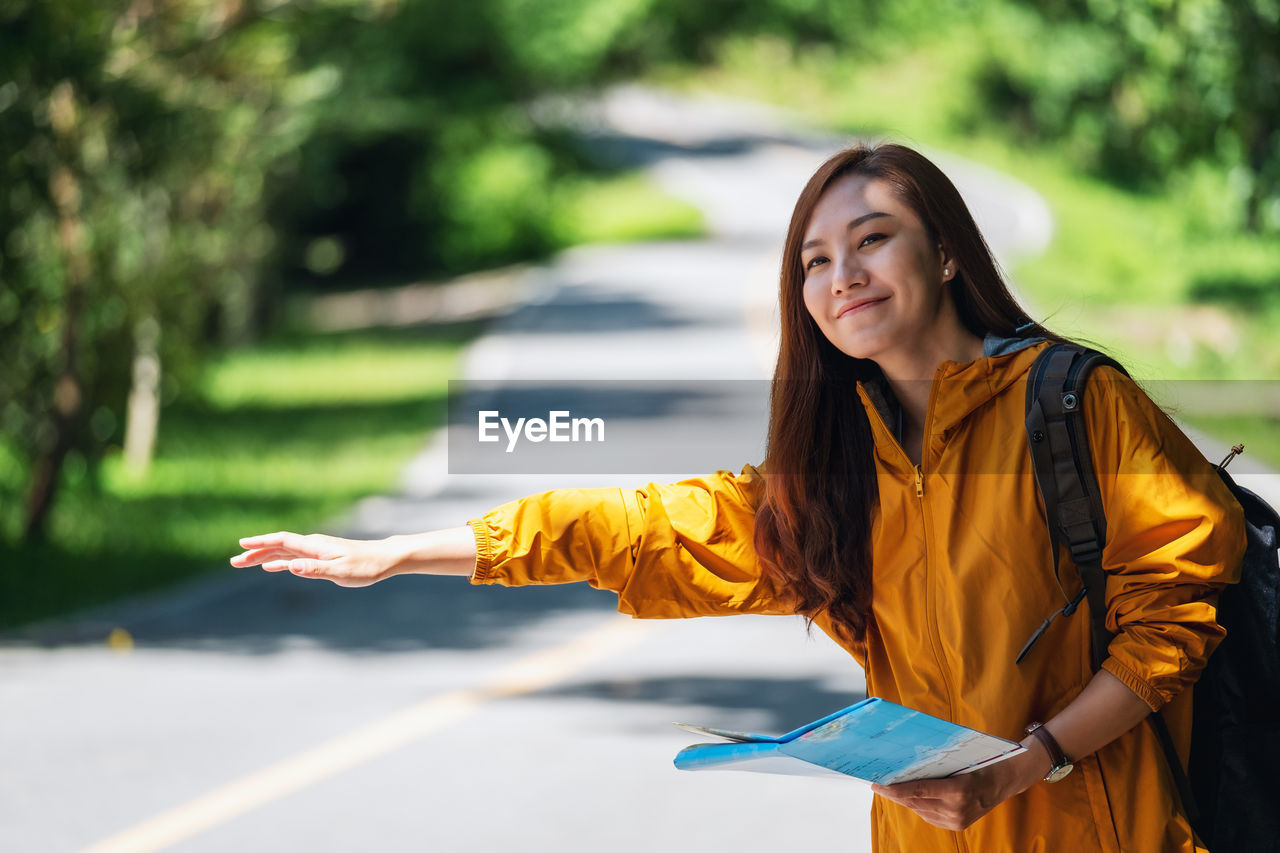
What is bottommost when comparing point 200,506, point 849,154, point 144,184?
point 200,506

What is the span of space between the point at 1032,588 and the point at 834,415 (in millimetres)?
471

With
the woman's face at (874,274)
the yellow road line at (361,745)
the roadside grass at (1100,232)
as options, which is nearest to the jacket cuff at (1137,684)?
the woman's face at (874,274)

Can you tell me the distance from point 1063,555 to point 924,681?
29cm

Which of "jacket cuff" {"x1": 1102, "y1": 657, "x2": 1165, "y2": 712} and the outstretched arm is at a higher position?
the outstretched arm

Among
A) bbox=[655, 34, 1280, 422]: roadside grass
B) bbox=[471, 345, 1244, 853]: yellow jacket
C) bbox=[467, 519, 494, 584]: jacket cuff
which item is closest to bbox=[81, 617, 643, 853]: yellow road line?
bbox=[655, 34, 1280, 422]: roadside grass

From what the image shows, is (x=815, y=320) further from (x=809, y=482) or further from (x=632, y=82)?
(x=632, y=82)

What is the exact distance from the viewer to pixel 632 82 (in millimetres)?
39625

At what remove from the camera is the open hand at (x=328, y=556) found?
290cm

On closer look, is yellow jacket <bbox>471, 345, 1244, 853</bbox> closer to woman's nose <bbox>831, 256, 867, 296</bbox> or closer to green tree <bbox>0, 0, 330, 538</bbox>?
woman's nose <bbox>831, 256, 867, 296</bbox>

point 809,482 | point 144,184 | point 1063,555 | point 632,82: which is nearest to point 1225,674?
point 1063,555

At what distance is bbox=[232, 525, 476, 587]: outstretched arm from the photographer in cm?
288

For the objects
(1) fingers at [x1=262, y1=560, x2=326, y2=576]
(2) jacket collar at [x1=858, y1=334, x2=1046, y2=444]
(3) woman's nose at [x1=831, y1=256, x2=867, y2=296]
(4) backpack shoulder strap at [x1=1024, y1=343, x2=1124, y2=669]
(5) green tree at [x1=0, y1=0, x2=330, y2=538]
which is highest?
(5) green tree at [x1=0, y1=0, x2=330, y2=538]

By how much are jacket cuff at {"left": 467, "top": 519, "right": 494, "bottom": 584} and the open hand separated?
0.13 m

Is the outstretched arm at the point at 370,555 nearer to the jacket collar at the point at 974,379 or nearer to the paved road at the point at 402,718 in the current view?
the jacket collar at the point at 974,379
